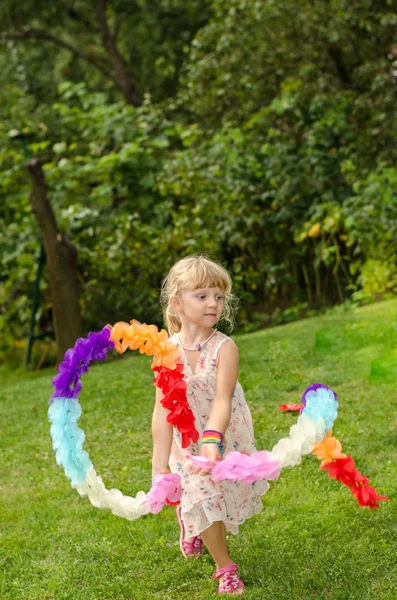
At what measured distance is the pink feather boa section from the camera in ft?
8.09

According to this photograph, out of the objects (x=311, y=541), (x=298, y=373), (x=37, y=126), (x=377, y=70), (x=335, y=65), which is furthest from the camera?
(x=37, y=126)

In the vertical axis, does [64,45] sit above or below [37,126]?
above

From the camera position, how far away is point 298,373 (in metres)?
5.62

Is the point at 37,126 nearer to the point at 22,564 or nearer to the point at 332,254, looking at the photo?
the point at 332,254

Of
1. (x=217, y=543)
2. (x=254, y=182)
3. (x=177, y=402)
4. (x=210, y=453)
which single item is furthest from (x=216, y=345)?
(x=254, y=182)

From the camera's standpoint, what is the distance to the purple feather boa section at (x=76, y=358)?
2846mm

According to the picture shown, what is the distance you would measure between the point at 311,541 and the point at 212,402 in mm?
721

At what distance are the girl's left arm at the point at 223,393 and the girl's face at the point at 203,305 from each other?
0.11m

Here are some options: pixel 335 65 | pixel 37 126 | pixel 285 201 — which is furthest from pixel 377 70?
pixel 37 126

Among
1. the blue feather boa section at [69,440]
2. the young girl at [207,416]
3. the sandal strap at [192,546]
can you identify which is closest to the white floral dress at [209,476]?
the young girl at [207,416]

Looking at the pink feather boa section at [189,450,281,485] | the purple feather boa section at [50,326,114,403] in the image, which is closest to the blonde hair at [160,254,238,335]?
the purple feather boa section at [50,326,114,403]

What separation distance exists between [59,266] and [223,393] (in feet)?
17.6

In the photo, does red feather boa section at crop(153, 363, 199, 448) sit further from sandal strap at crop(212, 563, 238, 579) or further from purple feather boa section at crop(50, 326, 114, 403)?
sandal strap at crop(212, 563, 238, 579)

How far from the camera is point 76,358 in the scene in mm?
2850
